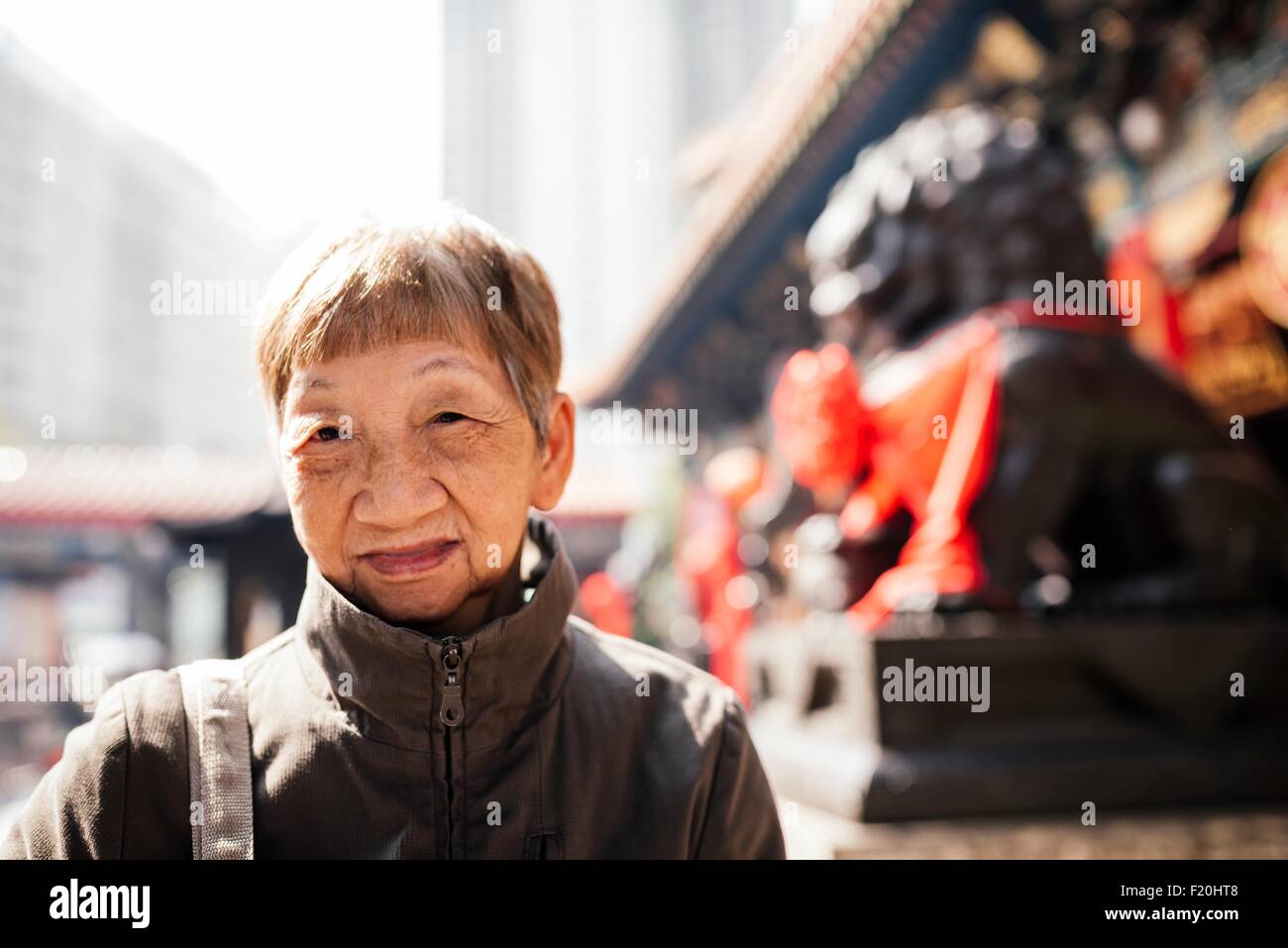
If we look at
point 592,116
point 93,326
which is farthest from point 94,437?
point 592,116

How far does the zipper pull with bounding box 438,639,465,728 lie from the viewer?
2.50ft

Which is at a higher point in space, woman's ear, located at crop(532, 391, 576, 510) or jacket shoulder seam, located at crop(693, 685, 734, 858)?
woman's ear, located at crop(532, 391, 576, 510)

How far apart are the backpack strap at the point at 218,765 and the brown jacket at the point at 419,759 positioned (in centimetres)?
1

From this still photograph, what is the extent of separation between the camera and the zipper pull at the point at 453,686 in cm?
76

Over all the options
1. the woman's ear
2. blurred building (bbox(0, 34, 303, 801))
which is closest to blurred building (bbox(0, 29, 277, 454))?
blurred building (bbox(0, 34, 303, 801))

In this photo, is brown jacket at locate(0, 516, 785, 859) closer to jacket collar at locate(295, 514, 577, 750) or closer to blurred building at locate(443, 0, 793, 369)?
jacket collar at locate(295, 514, 577, 750)

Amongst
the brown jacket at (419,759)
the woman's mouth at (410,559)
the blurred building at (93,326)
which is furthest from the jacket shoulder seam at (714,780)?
the blurred building at (93,326)

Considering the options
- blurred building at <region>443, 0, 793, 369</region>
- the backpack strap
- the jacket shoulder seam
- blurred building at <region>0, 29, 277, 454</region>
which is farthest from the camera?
blurred building at <region>0, 29, 277, 454</region>

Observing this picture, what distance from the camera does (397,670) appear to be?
0.76 m

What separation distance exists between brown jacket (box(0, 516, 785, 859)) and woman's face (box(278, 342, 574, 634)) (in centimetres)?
4

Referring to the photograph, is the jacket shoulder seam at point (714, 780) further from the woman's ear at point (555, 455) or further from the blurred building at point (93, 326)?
the blurred building at point (93, 326)

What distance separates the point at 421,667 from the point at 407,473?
16cm

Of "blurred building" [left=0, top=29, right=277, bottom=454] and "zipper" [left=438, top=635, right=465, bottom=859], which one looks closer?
"zipper" [left=438, top=635, right=465, bottom=859]
